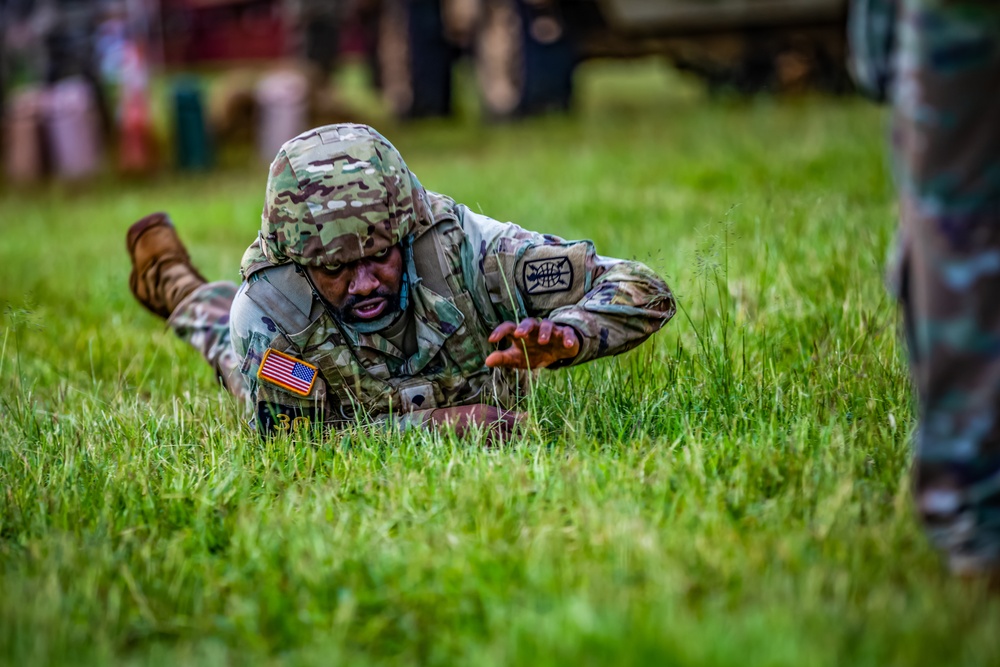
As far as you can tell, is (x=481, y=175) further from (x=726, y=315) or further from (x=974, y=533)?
(x=974, y=533)

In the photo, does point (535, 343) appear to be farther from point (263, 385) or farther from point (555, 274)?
point (263, 385)

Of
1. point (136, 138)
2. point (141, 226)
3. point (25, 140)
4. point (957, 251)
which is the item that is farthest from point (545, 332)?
point (25, 140)

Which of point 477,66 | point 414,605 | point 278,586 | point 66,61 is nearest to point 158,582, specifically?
point 278,586

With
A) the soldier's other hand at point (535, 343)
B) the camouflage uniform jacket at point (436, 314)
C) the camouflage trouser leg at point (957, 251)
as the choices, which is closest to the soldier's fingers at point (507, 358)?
the soldier's other hand at point (535, 343)

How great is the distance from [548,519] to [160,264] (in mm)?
2585

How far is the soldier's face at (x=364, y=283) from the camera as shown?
10.5 ft

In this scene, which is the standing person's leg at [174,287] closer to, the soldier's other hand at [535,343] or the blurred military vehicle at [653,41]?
the soldier's other hand at [535,343]

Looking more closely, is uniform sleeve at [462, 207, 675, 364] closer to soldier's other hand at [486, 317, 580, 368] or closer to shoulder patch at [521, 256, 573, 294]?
shoulder patch at [521, 256, 573, 294]

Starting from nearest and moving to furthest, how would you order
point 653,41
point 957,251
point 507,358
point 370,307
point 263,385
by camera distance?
point 957,251
point 507,358
point 370,307
point 263,385
point 653,41

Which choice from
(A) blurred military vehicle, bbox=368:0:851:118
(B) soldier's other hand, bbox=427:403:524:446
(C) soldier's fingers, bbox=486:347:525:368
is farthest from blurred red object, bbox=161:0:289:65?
(C) soldier's fingers, bbox=486:347:525:368

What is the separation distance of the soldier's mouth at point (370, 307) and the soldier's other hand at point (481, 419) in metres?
0.32

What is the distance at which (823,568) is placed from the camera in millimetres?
2199

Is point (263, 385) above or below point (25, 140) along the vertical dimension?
above

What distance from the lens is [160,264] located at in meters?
4.65
